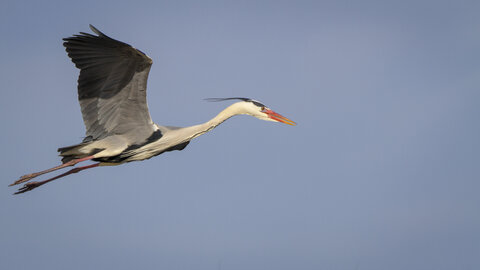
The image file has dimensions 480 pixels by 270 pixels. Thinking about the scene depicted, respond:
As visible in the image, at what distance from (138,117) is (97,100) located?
758mm

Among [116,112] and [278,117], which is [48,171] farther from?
[278,117]

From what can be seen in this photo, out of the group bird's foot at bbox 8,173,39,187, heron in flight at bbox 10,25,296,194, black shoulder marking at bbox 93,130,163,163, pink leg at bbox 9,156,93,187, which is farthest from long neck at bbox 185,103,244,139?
bird's foot at bbox 8,173,39,187

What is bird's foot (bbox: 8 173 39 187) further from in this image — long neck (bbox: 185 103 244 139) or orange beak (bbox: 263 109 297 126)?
orange beak (bbox: 263 109 297 126)

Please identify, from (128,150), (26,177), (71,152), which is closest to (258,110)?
(128,150)

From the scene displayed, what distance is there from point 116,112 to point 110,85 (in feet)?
1.78

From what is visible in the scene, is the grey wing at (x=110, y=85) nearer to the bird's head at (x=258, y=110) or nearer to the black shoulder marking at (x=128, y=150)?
the black shoulder marking at (x=128, y=150)

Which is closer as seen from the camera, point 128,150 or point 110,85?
point 110,85

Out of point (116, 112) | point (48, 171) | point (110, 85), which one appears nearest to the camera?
point (110, 85)

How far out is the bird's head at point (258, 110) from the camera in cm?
1520

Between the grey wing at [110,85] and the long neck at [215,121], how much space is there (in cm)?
78

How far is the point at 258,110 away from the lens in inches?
602

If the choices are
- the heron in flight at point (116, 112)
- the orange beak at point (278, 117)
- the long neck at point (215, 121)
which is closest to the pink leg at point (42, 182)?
the heron in flight at point (116, 112)

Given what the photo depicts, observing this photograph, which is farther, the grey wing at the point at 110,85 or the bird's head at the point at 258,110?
the bird's head at the point at 258,110

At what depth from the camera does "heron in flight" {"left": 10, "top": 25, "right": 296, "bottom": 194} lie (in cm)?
1406
